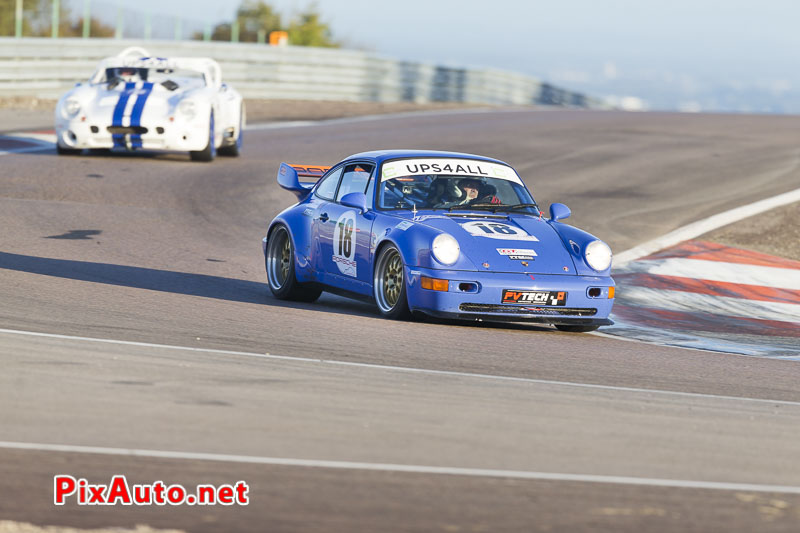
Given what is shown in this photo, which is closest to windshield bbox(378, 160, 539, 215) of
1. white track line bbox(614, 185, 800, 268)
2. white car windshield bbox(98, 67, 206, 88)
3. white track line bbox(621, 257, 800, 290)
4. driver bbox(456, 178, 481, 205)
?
driver bbox(456, 178, 481, 205)

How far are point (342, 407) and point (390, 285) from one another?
9.97 feet

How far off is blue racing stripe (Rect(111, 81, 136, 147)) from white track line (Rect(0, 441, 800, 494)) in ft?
41.3

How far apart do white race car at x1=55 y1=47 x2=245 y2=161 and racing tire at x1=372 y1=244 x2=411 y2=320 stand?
9.06 metres

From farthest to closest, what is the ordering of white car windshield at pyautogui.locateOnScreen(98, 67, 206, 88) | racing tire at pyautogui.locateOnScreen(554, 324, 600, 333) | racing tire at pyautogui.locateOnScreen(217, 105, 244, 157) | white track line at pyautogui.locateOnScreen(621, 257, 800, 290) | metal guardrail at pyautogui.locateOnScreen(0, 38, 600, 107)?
metal guardrail at pyautogui.locateOnScreen(0, 38, 600, 107) → racing tire at pyautogui.locateOnScreen(217, 105, 244, 157) → white car windshield at pyautogui.locateOnScreen(98, 67, 206, 88) → white track line at pyautogui.locateOnScreen(621, 257, 800, 290) → racing tire at pyautogui.locateOnScreen(554, 324, 600, 333)

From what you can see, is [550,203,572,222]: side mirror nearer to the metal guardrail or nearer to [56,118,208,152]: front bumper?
[56,118,208,152]: front bumper

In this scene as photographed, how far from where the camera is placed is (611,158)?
2039 cm

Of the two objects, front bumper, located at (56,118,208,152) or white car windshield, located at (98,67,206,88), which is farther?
white car windshield, located at (98,67,206,88)

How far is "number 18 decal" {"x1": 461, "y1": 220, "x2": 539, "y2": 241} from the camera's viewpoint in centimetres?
844

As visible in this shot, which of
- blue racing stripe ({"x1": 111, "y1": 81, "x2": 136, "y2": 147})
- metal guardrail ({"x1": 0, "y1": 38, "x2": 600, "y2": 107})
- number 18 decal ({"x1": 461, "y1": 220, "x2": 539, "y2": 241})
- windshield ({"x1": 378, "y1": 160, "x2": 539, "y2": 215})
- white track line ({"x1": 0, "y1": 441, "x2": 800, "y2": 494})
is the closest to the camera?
white track line ({"x1": 0, "y1": 441, "x2": 800, "y2": 494})

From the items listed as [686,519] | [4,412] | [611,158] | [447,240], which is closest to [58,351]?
[4,412]

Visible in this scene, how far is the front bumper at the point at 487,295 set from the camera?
8078mm

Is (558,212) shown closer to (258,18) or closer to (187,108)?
(187,108)

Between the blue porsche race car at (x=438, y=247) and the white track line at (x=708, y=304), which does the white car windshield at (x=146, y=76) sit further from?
the white track line at (x=708, y=304)

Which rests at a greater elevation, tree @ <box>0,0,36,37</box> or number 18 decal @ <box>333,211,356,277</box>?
number 18 decal @ <box>333,211,356,277</box>
